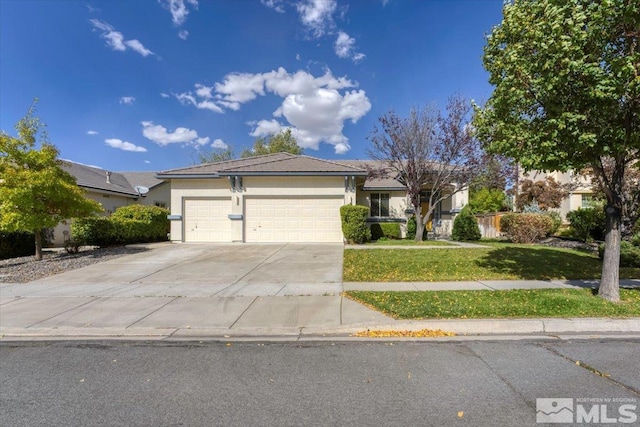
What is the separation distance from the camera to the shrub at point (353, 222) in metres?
14.8

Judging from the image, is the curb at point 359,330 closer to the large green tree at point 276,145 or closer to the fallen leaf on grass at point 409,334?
the fallen leaf on grass at point 409,334

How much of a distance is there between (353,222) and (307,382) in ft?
37.8

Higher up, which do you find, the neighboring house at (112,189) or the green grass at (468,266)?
the neighboring house at (112,189)

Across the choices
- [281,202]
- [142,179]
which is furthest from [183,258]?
[142,179]

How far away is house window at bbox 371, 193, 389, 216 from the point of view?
62.2 feet

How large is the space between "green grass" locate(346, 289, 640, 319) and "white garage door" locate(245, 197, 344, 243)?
9234 mm

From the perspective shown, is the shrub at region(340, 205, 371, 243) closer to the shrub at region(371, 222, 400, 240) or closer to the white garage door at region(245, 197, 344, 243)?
the white garage door at region(245, 197, 344, 243)

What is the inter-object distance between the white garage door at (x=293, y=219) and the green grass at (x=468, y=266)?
3767mm

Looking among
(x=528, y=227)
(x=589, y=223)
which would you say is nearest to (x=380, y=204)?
(x=528, y=227)

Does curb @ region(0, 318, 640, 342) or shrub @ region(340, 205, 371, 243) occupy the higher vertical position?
shrub @ region(340, 205, 371, 243)

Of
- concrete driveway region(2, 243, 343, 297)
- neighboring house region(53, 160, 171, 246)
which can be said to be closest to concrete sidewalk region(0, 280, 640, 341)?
concrete driveway region(2, 243, 343, 297)

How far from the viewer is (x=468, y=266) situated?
945 centimetres

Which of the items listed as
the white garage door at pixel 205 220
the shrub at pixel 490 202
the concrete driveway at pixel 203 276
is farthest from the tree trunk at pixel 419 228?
the shrub at pixel 490 202

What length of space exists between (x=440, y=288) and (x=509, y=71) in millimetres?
4624
